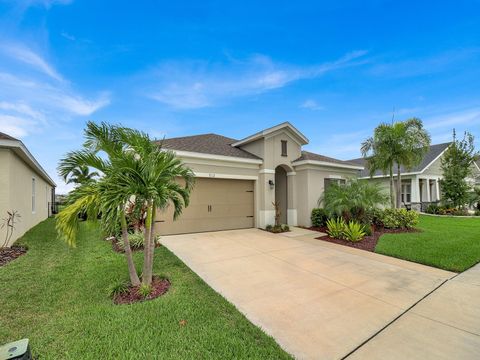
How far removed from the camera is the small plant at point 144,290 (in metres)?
4.16

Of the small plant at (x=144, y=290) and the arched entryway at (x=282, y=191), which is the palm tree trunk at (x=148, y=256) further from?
the arched entryway at (x=282, y=191)

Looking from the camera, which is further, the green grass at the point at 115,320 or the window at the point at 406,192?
the window at the point at 406,192

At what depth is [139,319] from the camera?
3.39 meters

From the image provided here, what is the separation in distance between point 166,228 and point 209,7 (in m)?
9.21

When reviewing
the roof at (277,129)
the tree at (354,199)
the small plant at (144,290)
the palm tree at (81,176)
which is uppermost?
the roof at (277,129)

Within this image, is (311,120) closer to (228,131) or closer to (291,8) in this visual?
(228,131)

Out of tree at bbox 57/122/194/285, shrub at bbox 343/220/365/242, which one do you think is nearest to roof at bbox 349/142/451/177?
shrub at bbox 343/220/365/242

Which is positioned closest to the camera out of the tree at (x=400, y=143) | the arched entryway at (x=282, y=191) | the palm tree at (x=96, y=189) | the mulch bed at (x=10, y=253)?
the palm tree at (x=96, y=189)

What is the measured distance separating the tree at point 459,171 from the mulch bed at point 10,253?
85.7ft

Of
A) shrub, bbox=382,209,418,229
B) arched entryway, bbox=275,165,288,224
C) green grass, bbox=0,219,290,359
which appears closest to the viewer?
green grass, bbox=0,219,290,359

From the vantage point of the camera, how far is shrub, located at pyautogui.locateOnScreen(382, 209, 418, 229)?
11.1 m

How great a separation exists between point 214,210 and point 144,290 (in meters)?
6.60

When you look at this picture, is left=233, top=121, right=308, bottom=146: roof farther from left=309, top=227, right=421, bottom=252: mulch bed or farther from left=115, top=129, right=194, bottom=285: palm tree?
left=115, top=129, right=194, bottom=285: palm tree

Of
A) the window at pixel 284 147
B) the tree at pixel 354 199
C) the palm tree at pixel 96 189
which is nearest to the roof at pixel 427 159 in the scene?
the tree at pixel 354 199
